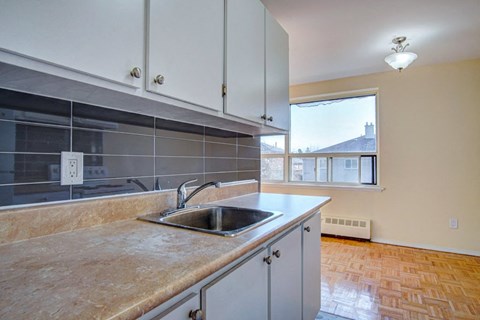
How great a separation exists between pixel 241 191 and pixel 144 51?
4.39 ft

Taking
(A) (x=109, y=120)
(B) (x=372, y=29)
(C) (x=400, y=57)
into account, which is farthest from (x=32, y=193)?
(C) (x=400, y=57)

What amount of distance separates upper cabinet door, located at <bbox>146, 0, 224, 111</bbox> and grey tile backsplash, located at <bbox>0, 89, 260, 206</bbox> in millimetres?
332

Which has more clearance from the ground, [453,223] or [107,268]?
[107,268]

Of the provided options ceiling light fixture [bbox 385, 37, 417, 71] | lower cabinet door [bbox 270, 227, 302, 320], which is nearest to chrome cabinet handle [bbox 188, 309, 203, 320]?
lower cabinet door [bbox 270, 227, 302, 320]

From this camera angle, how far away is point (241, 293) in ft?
2.78

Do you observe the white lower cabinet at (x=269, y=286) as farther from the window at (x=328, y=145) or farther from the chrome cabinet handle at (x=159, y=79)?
the window at (x=328, y=145)

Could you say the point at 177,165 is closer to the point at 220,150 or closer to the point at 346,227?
the point at 220,150

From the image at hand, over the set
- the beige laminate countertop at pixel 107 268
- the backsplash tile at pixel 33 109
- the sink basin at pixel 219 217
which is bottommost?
the sink basin at pixel 219 217

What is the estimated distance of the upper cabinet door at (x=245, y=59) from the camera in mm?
1349

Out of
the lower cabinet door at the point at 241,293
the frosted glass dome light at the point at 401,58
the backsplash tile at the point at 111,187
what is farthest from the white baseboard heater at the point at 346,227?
the backsplash tile at the point at 111,187

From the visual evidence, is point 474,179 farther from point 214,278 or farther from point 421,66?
point 214,278

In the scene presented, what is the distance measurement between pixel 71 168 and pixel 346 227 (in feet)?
11.6

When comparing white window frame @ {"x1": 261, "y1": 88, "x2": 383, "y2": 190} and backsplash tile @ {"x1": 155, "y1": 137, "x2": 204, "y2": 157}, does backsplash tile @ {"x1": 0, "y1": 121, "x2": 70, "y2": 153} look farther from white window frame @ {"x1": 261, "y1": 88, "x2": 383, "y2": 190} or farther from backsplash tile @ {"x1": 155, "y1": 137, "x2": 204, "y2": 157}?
white window frame @ {"x1": 261, "y1": 88, "x2": 383, "y2": 190}

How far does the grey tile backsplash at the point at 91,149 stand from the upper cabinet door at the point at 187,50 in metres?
0.33
